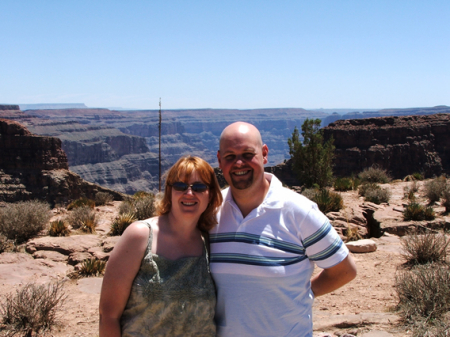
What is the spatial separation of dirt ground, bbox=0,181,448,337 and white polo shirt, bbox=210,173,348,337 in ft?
6.18

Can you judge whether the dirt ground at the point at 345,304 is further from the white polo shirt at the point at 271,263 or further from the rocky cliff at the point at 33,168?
the rocky cliff at the point at 33,168

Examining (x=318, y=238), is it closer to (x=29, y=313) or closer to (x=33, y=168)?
(x=29, y=313)

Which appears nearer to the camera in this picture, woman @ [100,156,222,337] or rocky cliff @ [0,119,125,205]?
woman @ [100,156,222,337]

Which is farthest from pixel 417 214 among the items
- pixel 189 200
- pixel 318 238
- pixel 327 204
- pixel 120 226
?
pixel 189 200

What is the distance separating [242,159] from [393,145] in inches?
2474

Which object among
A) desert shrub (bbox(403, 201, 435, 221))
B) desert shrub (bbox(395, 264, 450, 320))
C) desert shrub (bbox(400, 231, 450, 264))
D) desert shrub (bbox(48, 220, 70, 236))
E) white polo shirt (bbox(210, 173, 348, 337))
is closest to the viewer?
white polo shirt (bbox(210, 173, 348, 337))

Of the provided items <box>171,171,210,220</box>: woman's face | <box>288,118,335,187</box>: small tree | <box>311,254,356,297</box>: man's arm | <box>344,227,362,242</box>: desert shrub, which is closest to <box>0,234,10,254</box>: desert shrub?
<box>171,171,210,220</box>: woman's face

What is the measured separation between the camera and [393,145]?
196 feet

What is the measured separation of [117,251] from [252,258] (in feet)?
2.88

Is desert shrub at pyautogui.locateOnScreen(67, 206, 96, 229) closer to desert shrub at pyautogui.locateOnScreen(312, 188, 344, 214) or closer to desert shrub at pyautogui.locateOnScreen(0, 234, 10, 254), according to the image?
desert shrub at pyautogui.locateOnScreen(0, 234, 10, 254)

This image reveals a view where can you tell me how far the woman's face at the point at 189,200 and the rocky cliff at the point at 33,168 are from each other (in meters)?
44.9

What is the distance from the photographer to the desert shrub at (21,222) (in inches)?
343

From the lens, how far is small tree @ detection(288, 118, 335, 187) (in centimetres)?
2006

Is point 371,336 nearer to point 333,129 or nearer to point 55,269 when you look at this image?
point 55,269
